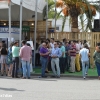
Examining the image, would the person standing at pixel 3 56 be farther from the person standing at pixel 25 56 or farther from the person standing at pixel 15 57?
the person standing at pixel 25 56

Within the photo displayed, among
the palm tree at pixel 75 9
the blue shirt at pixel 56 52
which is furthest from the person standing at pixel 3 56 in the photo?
the palm tree at pixel 75 9

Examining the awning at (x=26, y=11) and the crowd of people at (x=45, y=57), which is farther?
the awning at (x=26, y=11)

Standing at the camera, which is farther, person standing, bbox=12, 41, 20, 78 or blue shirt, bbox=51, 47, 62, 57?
blue shirt, bbox=51, 47, 62, 57

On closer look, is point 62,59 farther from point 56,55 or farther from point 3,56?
point 3,56

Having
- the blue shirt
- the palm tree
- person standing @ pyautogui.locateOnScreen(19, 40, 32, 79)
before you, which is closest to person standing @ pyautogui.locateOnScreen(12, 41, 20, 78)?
person standing @ pyautogui.locateOnScreen(19, 40, 32, 79)

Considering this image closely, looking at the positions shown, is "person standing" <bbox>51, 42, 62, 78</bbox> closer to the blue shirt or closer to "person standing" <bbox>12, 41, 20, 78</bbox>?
the blue shirt

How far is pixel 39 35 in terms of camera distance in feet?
77.9

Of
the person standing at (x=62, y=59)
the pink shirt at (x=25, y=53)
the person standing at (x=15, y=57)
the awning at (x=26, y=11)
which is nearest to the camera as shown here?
the pink shirt at (x=25, y=53)

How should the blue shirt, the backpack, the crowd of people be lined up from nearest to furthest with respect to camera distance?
the crowd of people → the blue shirt → the backpack

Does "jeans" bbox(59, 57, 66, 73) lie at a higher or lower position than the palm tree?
lower
